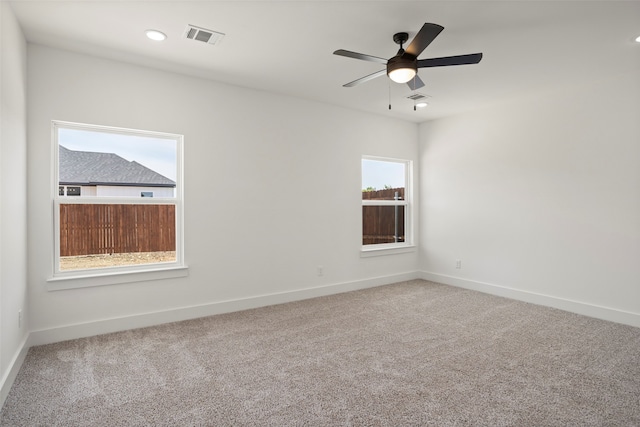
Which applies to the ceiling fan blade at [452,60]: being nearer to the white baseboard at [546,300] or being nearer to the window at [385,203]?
the window at [385,203]

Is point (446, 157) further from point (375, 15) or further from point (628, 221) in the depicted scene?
point (375, 15)

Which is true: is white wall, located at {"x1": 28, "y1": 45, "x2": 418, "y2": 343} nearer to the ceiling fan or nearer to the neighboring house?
the neighboring house

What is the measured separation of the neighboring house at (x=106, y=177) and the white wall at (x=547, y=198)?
158 inches

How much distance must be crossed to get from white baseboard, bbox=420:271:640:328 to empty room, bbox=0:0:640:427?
0.08ft

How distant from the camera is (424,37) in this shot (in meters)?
2.28

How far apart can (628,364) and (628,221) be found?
65.0 inches

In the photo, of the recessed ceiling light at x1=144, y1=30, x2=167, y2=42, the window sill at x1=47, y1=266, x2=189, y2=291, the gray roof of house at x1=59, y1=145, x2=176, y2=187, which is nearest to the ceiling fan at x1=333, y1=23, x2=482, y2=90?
the recessed ceiling light at x1=144, y1=30, x2=167, y2=42

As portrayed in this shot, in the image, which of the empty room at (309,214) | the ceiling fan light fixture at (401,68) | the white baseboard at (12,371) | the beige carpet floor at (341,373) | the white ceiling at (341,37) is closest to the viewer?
the beige carpet floor at (341,373)

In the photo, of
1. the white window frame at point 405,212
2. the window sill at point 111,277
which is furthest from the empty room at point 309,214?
the white window frame at point 405,212

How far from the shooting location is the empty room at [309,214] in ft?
7.59

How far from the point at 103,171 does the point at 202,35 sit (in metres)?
1.67

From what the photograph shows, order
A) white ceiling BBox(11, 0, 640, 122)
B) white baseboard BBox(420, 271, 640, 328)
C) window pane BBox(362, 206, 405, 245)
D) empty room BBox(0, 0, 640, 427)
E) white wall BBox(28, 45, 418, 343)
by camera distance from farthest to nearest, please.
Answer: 1. window pane BBox(362, 206, 405, 245)
2. white baseboard BBox(420, 271, 640, 328)
3. white wall BBox(28, 45, 418, 343)
4. white ceiling BBox(11, 0, 640, 122)
5. empty room BBox(0, 0, 640, 427)

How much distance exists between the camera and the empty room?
2.31 m

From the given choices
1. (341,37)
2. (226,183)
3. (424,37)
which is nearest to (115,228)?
(226,183)
